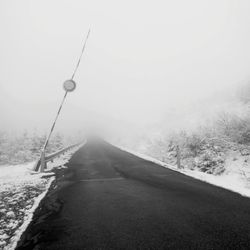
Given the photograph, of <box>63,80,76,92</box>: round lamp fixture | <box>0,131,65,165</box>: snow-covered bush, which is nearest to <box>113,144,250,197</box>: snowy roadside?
<box>63,80,76,92</box>: round lamp fixture

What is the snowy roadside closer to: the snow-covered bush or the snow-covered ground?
the snow-covered ground

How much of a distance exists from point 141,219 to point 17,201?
153 inches

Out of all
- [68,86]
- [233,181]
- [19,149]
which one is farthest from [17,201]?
[19,149]

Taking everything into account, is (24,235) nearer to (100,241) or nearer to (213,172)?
(100,241)

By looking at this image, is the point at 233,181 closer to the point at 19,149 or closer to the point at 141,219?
the point at 141,219

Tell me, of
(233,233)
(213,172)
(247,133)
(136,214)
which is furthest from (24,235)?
(247,133)

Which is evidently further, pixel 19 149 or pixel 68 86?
pixel 19 149

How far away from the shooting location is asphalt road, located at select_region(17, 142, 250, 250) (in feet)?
10.2

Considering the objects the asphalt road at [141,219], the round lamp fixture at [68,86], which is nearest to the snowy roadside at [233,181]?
the asphalt road at [141,219]

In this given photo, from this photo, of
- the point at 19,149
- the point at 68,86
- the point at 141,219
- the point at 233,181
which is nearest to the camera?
the point at 141,219

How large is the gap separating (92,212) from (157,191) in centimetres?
242

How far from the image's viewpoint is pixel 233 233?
3264 millimetres

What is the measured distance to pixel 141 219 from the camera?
4.03 meters

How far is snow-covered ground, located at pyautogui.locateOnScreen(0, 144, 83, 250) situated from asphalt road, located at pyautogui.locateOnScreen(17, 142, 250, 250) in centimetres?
22
